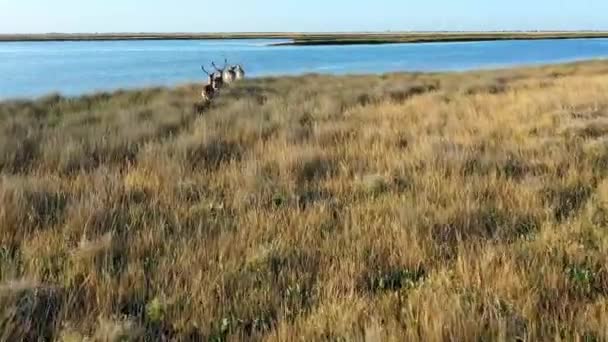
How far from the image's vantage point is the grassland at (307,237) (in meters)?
3.53

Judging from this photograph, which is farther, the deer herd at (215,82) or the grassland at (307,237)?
the deer herd at (215,82)

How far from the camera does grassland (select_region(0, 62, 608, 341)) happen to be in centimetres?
353

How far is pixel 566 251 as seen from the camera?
Result: 4.52 meters

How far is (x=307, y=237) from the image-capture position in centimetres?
502

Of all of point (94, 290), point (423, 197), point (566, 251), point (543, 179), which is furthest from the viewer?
point (543, 179)

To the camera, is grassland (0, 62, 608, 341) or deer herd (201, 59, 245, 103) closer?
grassland (0, 62, 608, 341)

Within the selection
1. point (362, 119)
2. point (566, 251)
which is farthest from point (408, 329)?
point (362, 119)

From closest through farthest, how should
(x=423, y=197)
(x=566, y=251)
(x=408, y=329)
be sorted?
(x=408, y=329) < (x=566, y=251) < (x=423, y=197)

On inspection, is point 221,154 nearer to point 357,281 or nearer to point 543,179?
point 543,179

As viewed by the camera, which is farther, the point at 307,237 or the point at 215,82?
the point at 215,82

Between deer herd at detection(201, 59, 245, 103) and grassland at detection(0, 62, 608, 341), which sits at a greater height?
grassland at detection(0, 62, 608, 341)

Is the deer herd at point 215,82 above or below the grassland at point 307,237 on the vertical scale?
below

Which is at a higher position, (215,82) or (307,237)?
(307,237)

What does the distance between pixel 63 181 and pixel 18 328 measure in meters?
3.87
